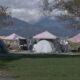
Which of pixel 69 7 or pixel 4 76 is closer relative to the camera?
pixel 4 76

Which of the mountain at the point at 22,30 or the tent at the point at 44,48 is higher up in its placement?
the mountain at the point at 22,30

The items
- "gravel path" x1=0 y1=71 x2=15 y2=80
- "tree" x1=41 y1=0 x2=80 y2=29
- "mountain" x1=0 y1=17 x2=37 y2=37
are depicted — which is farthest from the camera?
"mountain" x1=0 y1=17 x2=37 y2=37

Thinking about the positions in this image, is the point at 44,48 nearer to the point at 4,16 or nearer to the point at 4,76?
the point at 4,16

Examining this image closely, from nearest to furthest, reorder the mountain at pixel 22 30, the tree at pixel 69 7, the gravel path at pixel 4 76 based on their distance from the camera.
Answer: the gravel path at pixel 4 76 < the tree at pixel 69 7 < the mountain at pixel 22 30

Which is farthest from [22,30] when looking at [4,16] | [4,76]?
[4,76]

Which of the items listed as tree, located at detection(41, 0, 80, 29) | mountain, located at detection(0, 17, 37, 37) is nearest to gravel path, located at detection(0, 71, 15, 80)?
tree, located at detection(41, 0, 80, 29)

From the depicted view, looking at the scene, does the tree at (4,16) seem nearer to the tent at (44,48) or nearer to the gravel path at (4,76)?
the tent at (44,48)

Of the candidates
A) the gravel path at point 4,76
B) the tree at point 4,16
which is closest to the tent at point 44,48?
the tree at point 4,16

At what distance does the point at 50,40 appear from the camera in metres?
58.2

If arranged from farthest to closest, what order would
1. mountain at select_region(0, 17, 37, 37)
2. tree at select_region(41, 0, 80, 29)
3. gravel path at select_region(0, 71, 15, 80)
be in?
1. mountain at select_region(0, 17, 37, 37)
2. tree at select_region(41, 0, 80, 29)
3. gravel path at select_region(0, 71, 15, 80)

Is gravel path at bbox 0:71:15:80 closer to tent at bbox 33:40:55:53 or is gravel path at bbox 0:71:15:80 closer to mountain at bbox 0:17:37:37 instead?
tent at bbox 33:40:55:53

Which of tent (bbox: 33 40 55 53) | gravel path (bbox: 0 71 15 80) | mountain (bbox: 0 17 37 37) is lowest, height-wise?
gravel path (bbox: 0 71 15 80)

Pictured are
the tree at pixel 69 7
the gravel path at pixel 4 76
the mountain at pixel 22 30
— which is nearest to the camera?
the gravel path at pixel 4 76

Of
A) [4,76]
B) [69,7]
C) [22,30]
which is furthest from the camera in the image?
[22,30]
